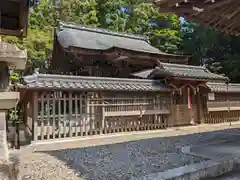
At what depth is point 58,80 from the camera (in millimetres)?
9266

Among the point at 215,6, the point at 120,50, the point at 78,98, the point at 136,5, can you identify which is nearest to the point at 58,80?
the point at 78,98

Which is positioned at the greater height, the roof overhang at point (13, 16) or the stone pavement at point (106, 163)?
the roof overhang at point (13, 16)

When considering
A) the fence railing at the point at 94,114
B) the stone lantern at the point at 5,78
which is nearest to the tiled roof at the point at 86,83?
the fence railing at the point at 94,114

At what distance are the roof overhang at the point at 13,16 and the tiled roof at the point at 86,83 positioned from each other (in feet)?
17.5

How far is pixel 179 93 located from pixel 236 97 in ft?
17.6

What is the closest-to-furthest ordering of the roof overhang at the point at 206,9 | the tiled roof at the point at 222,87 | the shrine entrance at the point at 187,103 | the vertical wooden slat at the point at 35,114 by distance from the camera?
1. the roof overhang at the point at 206,9
2. the vertical wooden slat at the point at 35,114
3. the shrine entrance at the point at 187,103
4. the tiled roof at the point at 222,87

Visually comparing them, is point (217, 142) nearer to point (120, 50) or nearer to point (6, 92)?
point (6, 92)

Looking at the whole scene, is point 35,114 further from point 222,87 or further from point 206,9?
point 222,87

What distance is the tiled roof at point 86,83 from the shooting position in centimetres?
870

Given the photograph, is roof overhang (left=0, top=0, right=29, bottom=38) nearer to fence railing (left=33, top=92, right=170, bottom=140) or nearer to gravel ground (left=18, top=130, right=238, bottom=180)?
gravel ground (left=18, top=130, right=238, bottom=180)

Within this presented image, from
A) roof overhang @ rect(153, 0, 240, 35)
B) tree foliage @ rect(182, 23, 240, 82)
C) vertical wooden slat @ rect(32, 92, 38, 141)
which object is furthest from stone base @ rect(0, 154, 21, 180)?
tree foliage @ rect(182, 23, 240, 82)

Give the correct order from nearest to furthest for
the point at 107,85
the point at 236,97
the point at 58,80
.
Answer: the point at 58,80
the point at 107,85
the point at 236,97

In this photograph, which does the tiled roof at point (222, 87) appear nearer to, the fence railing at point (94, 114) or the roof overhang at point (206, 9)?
the fence railing at point (94, 114)

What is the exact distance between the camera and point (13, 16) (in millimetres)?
3104
